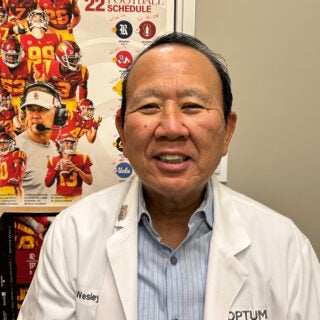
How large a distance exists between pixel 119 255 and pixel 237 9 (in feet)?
2.93

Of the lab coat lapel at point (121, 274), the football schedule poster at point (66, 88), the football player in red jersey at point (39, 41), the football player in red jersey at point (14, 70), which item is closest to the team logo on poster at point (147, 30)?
the football schedule poster at point (66, 88)

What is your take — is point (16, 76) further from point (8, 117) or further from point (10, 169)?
point (10, 169)

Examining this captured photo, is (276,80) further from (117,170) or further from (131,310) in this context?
(131,310)

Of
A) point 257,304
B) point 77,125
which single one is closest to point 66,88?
point 77,125

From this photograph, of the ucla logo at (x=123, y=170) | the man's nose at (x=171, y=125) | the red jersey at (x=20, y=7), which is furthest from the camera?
Answer: the ucla logo at (x=123, y=170)

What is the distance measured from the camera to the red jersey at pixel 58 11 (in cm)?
118

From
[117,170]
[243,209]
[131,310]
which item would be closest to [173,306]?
[131,310]

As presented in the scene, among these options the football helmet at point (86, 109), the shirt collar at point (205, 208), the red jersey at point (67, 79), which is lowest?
the shirt collar at point (205, 208)

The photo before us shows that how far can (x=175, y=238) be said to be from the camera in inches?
41.1

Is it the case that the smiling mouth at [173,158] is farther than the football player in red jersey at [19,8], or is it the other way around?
the football player in red jersey at [19,8]

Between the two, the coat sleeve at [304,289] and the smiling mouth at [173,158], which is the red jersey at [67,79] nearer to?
the smiling mouth at [173,158]

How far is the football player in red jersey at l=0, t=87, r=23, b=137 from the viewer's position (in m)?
1.22

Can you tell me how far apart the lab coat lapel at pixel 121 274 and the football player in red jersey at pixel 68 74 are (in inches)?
18.8

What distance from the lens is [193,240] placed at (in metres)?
1.01
